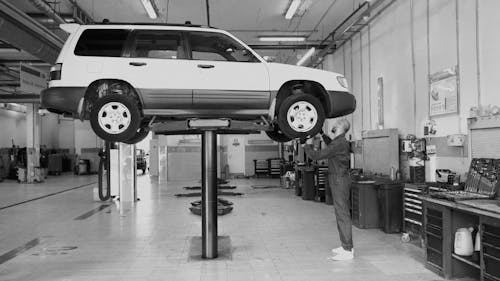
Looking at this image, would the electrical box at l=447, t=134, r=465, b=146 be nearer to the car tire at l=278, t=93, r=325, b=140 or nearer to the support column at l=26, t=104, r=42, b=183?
the car tire at l=278, t=93, r=325, b=140

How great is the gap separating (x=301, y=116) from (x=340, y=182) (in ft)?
3.30

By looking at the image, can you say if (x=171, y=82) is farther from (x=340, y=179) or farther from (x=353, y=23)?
(x=353, y=23)

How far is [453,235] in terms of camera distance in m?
4.00

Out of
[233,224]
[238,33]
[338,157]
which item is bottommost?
[233,224]

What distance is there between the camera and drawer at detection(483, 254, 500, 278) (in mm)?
3346

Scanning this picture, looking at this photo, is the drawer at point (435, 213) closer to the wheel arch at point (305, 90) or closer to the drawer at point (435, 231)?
the drawer at point (435, 231)

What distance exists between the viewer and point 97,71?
405 centimetres

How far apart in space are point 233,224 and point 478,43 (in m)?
4.51

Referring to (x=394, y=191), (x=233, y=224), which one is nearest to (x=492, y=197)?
(x=394, y=191)

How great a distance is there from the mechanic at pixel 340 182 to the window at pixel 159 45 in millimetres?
1809

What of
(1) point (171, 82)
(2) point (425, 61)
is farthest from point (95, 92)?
(2) point (425, 61)

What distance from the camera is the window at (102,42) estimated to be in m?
4.13

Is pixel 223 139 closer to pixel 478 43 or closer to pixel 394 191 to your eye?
pixel 394 191

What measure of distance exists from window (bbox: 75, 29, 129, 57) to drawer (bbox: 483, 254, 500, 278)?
394 cm
